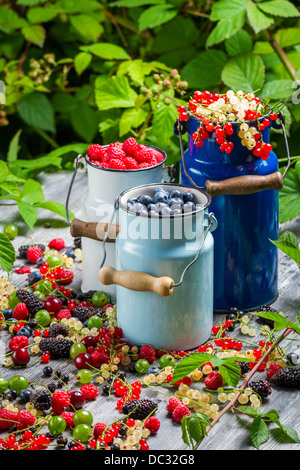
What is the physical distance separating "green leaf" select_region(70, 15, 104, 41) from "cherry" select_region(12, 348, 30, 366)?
156 centimetres

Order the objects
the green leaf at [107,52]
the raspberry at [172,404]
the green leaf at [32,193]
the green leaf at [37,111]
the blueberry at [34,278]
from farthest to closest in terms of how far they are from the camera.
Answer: the green leaf at [37,111] → the green leaf at [107,52] → the green leaf at [32,193] → the blueberry at [34,278] → the raspberry at [172,404]

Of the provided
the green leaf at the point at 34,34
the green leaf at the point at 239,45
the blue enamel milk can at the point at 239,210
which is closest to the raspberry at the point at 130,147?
the blue enamel milk can at the point at 239,210

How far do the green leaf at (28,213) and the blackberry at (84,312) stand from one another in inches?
16.6

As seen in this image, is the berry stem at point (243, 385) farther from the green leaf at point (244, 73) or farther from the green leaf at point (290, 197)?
the green leaf at point (244, 73)

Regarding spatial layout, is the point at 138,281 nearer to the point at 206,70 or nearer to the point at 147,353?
the point at 147,353

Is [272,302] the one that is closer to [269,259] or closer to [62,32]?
[269,259]

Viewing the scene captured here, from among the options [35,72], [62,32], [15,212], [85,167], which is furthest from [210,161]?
[62,32]

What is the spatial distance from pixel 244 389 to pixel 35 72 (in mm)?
1716

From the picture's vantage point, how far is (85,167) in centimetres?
189

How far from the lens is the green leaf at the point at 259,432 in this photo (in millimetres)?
1345

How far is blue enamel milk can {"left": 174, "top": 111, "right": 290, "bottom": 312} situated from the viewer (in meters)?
1.71

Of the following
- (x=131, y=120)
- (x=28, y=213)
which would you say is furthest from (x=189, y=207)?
(x=131, y=120)

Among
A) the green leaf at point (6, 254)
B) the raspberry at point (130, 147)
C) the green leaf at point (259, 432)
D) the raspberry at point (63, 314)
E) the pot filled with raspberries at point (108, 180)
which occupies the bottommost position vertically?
the raspberry at point (63, 314)

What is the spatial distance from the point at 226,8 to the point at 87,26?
2.12ft
